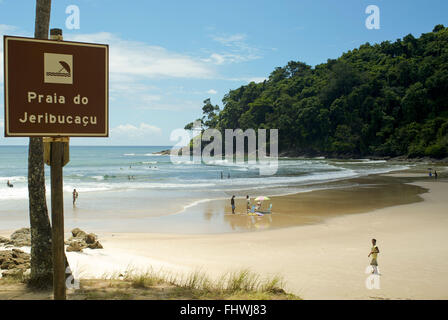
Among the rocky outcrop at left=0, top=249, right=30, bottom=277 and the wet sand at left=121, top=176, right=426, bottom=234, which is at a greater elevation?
the rocky outcrop at left=0, top=249, right=30, bottom=277

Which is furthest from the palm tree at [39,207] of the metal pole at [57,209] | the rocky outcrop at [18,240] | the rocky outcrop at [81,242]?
the rocky outcrop at [18,240]

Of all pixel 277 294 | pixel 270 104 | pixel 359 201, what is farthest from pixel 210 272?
pixel 270 104

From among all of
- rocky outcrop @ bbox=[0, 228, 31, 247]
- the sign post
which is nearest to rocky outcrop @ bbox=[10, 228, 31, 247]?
rocky outcrop @ bbox=[0, 228, 31, 247]

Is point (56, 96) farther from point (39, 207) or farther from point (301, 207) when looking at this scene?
point (301, 207)

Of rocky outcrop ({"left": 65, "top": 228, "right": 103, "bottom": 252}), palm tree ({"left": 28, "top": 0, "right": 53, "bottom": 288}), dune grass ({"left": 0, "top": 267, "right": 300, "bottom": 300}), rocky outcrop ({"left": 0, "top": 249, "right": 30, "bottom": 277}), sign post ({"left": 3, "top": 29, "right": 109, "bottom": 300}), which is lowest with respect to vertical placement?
rocky outcrop ({"left": 65, "top": 228, "right": 103, "bottom": 252})

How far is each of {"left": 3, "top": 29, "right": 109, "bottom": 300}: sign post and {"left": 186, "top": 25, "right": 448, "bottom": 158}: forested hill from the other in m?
77.4

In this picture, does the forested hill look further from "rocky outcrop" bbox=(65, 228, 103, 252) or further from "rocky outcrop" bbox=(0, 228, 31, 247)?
"rocky outcrop" bbox=(0, 228, 31, 247)

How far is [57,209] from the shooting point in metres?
3.89

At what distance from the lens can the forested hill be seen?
77.4 m

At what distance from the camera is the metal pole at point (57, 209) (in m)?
3.88

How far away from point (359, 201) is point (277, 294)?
2135cm
